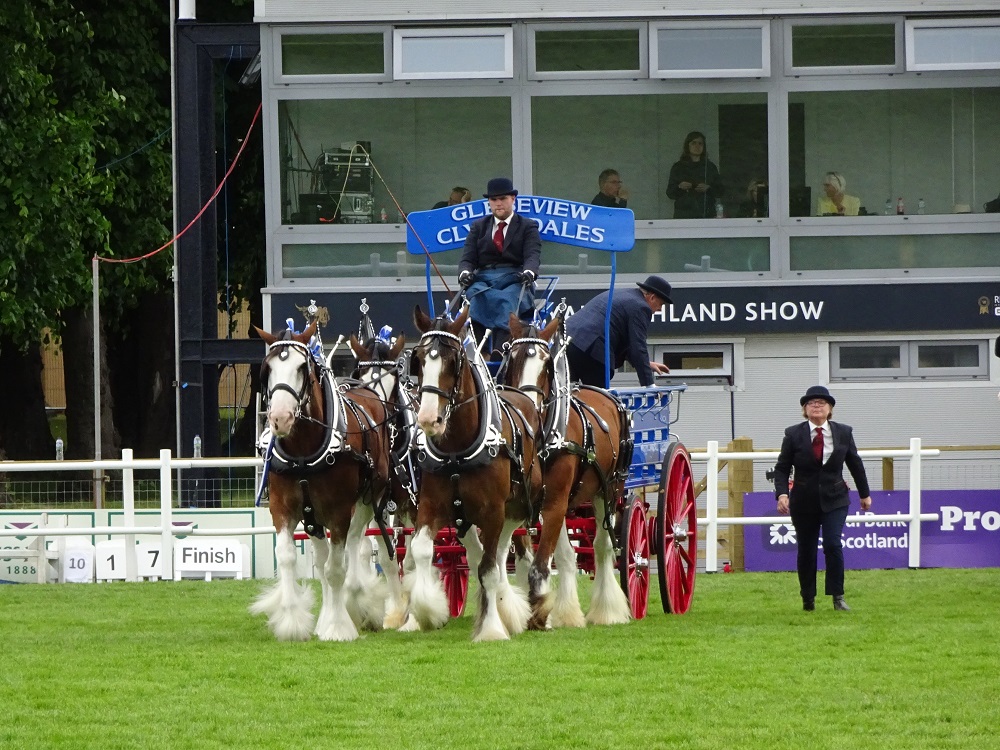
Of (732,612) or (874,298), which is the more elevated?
(874,298)

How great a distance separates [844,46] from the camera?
20578 millimetres

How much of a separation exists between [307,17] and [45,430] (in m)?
11.6

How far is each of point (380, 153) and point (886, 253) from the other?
18.8ft

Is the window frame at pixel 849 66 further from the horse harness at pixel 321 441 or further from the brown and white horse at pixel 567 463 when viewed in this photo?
the horse harness at pixel 321 441

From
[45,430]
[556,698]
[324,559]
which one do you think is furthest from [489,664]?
[45,430]

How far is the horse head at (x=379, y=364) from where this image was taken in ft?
41.2

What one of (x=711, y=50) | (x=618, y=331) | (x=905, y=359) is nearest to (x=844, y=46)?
(x=711, y=50)

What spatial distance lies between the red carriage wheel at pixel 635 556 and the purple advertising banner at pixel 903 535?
4.43 metres

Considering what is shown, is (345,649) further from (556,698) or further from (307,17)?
(307,17)

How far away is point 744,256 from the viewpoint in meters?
20.6

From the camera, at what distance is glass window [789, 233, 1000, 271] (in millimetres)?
20641

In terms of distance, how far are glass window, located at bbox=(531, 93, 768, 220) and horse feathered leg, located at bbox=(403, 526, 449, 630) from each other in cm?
1040

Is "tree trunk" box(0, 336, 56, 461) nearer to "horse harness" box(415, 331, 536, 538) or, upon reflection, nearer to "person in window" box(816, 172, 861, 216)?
"person in window" box(816, 172, 861, 216)

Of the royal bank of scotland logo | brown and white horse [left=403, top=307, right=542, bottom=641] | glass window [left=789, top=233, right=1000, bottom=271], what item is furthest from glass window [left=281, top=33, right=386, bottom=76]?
brown and white horse [left=403, top=307, right=542, bottom=641]
